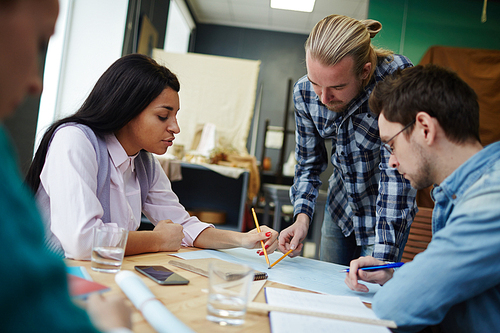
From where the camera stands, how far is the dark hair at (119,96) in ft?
4.41

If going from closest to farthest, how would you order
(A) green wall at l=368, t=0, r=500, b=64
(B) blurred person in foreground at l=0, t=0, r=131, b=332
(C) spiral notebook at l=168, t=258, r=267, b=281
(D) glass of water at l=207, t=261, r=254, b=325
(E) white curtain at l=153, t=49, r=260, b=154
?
(B) blurred person in foreground at l=0, t=0, r=131, b=332 → (D) glass of water at l=207, t=261, r=254, b=325 → (C) spiral notebook at l=168, t=258, r=267, b=281 → (A) green wall at l=368, t=0, r=500, b=64 → (E) white curtain at l=153, t=49, r=260, b=154

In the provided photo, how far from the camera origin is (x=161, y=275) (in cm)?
91

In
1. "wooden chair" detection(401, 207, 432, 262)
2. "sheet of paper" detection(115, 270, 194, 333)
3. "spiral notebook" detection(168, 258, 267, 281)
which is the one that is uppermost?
"sheet of paper" detection(115, 270, 194, 333)

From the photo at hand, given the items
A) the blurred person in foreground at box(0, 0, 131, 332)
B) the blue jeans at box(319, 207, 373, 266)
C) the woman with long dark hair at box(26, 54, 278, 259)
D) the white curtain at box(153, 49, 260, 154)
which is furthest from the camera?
the white curtain at box(153, 49, 260, 154)

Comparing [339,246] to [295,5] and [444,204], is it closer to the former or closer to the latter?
[444,204]

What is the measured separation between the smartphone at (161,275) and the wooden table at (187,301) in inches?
0.4

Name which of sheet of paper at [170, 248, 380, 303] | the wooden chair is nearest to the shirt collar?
sheet of paper at [170, 248, 380, 303]

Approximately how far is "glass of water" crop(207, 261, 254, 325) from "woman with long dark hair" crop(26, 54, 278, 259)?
0.51 meters

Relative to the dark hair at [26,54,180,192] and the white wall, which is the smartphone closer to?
the dark hair at [26,54,180,192]

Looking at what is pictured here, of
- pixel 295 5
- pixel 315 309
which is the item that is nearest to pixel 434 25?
pixel 295 5

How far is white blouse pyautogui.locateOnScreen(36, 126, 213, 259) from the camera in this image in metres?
1.07

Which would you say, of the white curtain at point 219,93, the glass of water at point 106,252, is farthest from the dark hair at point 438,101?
the white curtain at point 219,93

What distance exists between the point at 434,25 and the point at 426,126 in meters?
3.70

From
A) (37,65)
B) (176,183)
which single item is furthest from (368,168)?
(176,183)
